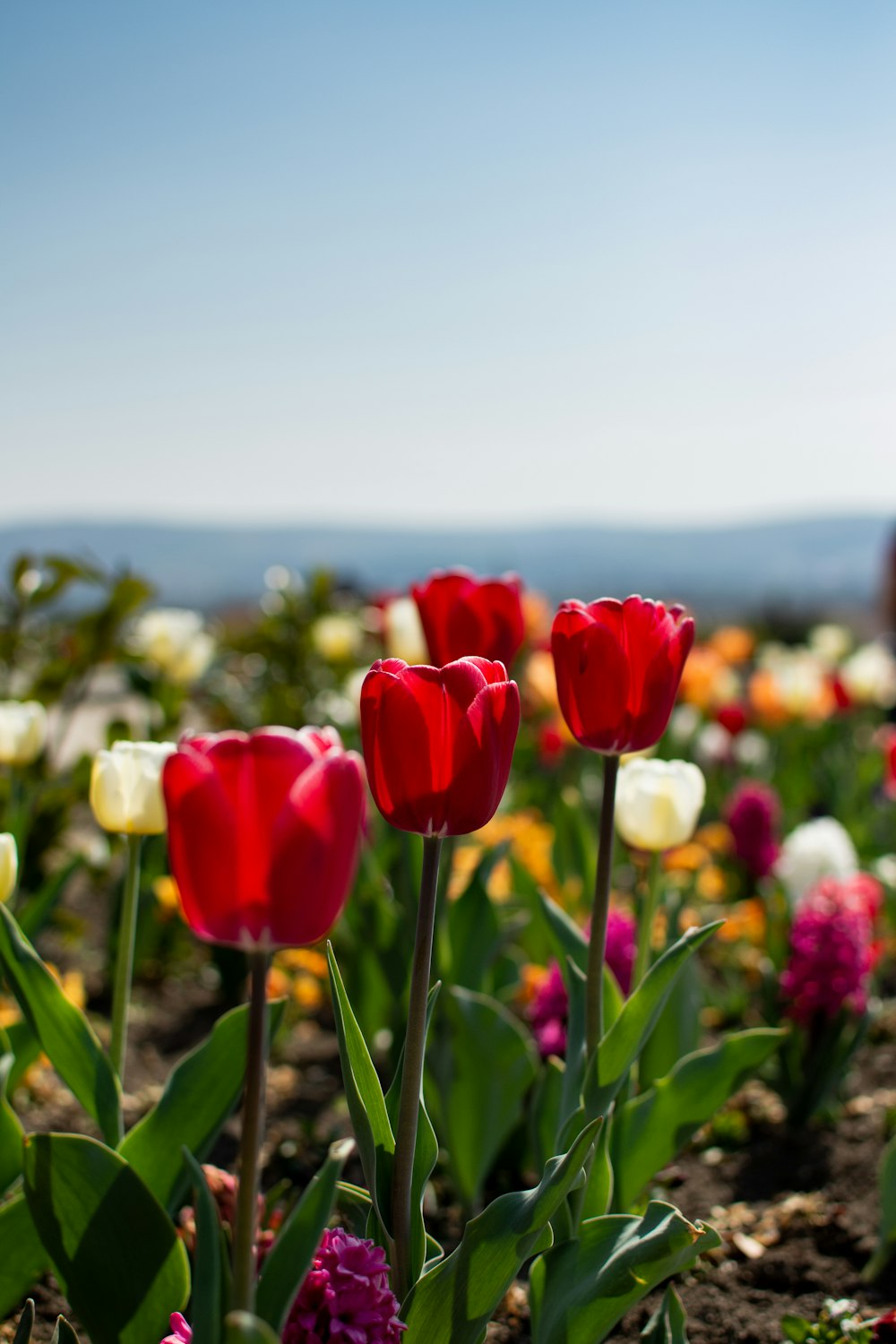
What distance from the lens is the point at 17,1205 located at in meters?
1.35

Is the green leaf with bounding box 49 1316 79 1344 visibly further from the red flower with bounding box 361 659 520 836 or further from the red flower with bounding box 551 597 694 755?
the red flower with bounding box 551 597 694 755

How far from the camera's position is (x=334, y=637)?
4.66m

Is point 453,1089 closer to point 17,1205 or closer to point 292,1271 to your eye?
point 17,1205

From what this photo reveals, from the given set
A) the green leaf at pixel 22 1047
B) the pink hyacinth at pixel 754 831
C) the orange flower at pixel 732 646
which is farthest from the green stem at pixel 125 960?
the orange flower at pixel 732 646

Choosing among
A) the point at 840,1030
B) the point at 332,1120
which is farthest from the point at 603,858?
the point at 332,1120

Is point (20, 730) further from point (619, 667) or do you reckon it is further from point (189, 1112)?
point (619, 667)

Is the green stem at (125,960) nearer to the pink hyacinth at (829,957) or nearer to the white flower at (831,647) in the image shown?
the pink hyacinth at (829,957)

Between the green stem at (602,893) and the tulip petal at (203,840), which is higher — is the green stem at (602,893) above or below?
below

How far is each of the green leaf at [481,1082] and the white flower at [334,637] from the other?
2550mm

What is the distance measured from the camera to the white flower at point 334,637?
448 centimetres

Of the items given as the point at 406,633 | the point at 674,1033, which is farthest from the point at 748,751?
the point at 674,1033

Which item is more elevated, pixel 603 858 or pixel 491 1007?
pixel 603 858

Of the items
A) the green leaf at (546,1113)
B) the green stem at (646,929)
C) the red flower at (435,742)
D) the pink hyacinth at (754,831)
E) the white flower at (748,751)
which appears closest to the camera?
the red flower at (435,742)

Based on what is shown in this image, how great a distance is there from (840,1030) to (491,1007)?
82 cm
